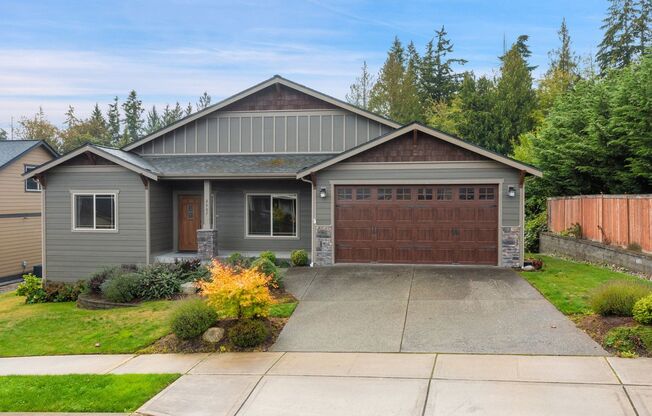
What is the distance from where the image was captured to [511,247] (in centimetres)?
1512

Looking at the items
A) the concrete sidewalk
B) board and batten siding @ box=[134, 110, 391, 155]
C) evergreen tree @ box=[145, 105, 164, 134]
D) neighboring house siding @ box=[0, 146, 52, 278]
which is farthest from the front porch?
evergreen tree @ box=[145, 105, 164, 134]

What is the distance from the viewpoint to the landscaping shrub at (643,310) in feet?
27.6

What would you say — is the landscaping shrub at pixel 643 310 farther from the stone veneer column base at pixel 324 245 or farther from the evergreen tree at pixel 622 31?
the evergreen tree at pixel 622 31

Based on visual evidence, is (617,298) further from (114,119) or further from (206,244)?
(114,119)

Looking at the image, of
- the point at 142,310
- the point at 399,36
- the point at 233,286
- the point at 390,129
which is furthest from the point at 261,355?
the point at 399,36

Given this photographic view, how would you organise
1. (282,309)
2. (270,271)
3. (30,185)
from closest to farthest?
(282,309) → (270,271) → (30,185)

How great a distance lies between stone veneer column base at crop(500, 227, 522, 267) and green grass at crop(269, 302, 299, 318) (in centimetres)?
660

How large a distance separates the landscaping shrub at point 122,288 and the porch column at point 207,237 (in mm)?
3009

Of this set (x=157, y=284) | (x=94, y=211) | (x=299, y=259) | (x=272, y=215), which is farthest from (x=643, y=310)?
(x=94, y=211)

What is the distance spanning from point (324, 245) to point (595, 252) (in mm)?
8075

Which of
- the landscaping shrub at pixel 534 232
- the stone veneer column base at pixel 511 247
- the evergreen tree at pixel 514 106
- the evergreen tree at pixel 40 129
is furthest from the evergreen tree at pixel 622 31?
the evergreen tree at pixel 40 129

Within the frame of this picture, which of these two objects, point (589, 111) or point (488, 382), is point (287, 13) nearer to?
point (589, 111)

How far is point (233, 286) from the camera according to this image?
9.38 m

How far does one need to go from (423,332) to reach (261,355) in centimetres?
287
